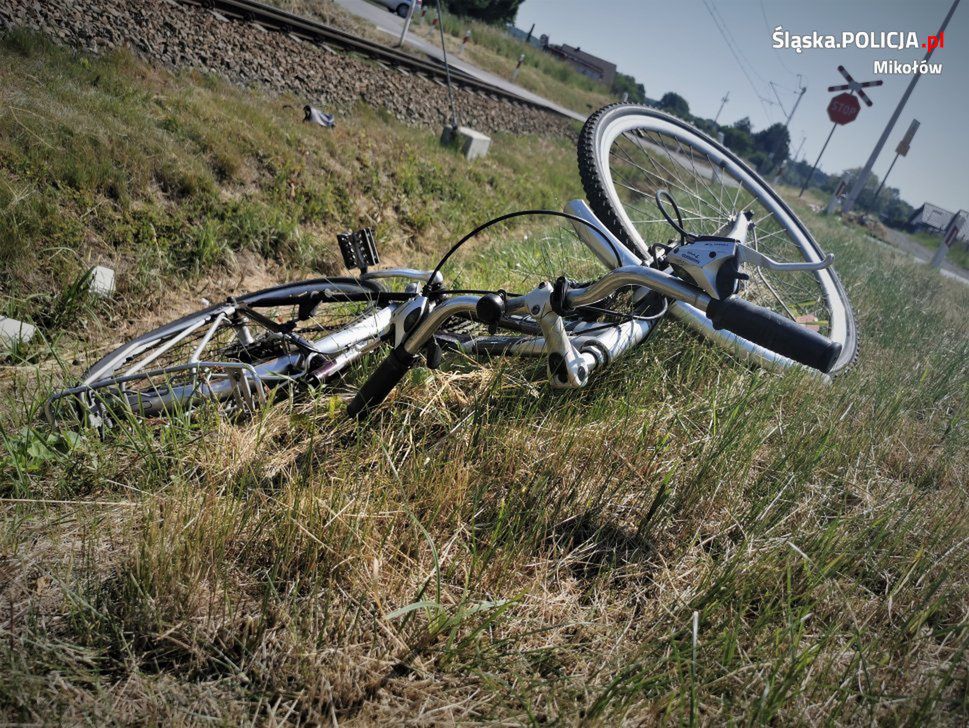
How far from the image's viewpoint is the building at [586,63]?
152 ft

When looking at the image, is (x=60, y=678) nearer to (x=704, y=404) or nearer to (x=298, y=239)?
(x=704, y=404)

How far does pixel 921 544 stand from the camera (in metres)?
2.04

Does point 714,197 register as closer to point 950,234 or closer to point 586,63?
point 950,234

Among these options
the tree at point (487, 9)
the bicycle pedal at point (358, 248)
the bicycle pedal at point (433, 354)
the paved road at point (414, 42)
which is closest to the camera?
the bicycle pedal at point (433, 354)

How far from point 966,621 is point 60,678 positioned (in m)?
2.30

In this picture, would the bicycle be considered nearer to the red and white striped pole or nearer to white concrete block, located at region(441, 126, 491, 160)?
white concrete block, located at region(441, 126, 491, 160)

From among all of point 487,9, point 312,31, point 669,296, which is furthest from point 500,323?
point 487,9

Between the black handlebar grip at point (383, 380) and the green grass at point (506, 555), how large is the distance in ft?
0.49

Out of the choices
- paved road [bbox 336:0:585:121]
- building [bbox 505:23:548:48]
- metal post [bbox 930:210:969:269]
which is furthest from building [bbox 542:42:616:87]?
metal post [bbox 930:210:969:269]

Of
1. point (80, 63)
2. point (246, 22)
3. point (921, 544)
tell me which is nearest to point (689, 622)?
point (921, 544)

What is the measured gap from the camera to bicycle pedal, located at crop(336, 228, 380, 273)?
2689 mm

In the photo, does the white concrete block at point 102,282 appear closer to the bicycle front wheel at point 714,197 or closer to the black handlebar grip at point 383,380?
the black handlebar grip at point 383,380

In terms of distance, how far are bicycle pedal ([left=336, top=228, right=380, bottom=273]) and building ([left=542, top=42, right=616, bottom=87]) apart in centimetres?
4747

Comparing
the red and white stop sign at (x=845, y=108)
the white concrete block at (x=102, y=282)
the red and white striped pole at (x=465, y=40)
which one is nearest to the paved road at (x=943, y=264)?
the red and white stop sign at (x=845, y=108)
